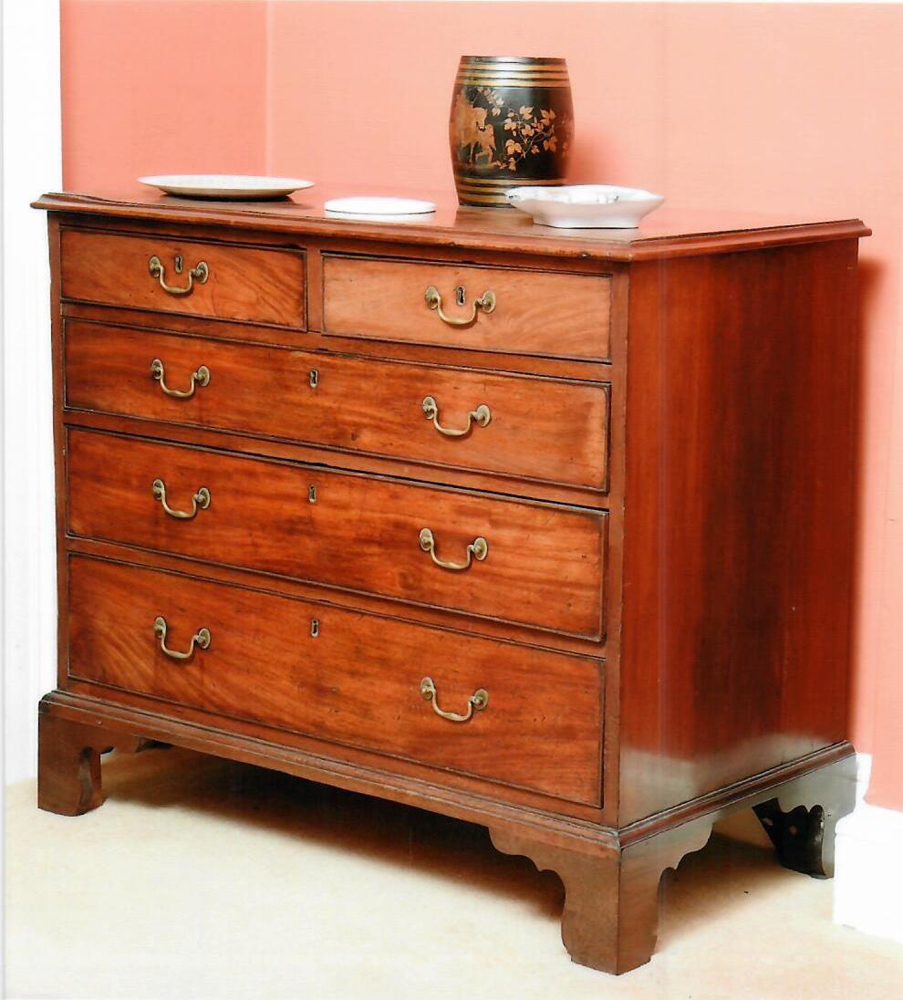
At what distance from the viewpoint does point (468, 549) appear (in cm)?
239

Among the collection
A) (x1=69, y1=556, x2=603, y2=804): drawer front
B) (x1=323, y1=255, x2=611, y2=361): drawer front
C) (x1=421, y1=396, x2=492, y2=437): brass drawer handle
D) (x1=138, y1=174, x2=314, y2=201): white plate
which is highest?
(x1=138, y1=174, x2=314, y2=201): white plate

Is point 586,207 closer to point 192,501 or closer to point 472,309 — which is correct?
point 472,309

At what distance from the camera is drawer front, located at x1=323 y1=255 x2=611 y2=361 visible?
7.31 ft

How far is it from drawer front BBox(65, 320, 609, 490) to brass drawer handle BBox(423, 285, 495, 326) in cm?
6

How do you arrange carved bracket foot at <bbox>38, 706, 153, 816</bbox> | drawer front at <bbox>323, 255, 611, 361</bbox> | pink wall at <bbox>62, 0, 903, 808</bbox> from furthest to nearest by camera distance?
carved bracket foot at <bbox>38, 706, 153, 816</bbox> → pink wall at <bbox>62, 0, 903, 808</bbox> → drawer front at <bbox>323, 255, 611, 361</bbox>

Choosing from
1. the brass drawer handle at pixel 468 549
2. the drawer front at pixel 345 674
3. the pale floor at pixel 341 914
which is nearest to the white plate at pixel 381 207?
the brass drawer handle at pixel 468 549

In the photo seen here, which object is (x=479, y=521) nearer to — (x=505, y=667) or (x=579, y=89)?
(x=505, y=667)

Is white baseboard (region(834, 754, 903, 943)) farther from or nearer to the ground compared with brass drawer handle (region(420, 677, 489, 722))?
nearer to the ground

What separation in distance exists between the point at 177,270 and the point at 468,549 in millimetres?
638

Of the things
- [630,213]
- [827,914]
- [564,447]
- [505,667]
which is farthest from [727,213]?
[827,914]

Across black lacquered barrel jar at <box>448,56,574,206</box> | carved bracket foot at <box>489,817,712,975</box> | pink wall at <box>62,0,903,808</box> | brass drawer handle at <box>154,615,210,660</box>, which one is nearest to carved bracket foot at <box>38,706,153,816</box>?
brass drawer handle at <box>154,615,210,660</box>

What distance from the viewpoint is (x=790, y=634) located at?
256 cm

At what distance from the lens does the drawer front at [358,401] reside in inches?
89.7

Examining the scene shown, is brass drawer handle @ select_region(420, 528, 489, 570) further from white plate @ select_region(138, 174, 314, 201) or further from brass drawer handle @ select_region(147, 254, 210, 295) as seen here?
white plate @ select_region(138, 174, 314, 201)
